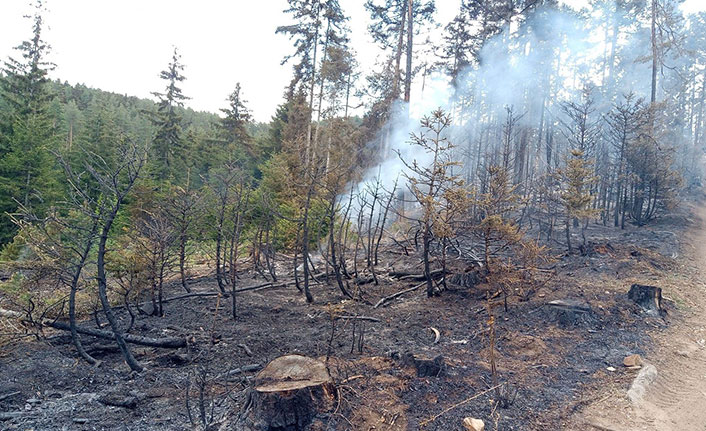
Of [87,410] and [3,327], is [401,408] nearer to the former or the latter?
[87,410]

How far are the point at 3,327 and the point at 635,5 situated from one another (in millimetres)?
37780

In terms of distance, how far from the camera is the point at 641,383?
16.7 feet

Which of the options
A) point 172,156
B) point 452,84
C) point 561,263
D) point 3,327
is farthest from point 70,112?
point 561,263

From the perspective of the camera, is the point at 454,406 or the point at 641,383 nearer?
the point at 454,406

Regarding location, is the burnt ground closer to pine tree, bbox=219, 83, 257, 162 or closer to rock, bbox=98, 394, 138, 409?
rock, bbox=98, 394, 138, 409

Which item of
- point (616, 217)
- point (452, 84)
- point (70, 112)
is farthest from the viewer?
point (70, 112)

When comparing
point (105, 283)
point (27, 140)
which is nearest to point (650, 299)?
point (105, 283)

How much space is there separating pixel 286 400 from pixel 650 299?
7.54 metres

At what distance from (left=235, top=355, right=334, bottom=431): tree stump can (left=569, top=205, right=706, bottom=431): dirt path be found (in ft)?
8.95

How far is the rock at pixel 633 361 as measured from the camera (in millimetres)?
5617

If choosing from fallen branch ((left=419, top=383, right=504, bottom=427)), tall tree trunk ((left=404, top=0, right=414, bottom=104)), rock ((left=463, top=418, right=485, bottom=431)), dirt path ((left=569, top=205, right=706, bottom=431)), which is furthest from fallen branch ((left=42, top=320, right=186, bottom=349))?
tall tree trunk ((left=404, top=0, right=414, bottom=104))

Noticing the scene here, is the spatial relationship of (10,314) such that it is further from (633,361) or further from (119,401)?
(633,361)

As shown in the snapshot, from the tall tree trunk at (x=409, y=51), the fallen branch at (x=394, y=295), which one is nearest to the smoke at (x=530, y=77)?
the tall tree trunk at (x=409, y=51)

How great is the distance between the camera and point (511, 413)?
4344 mm
